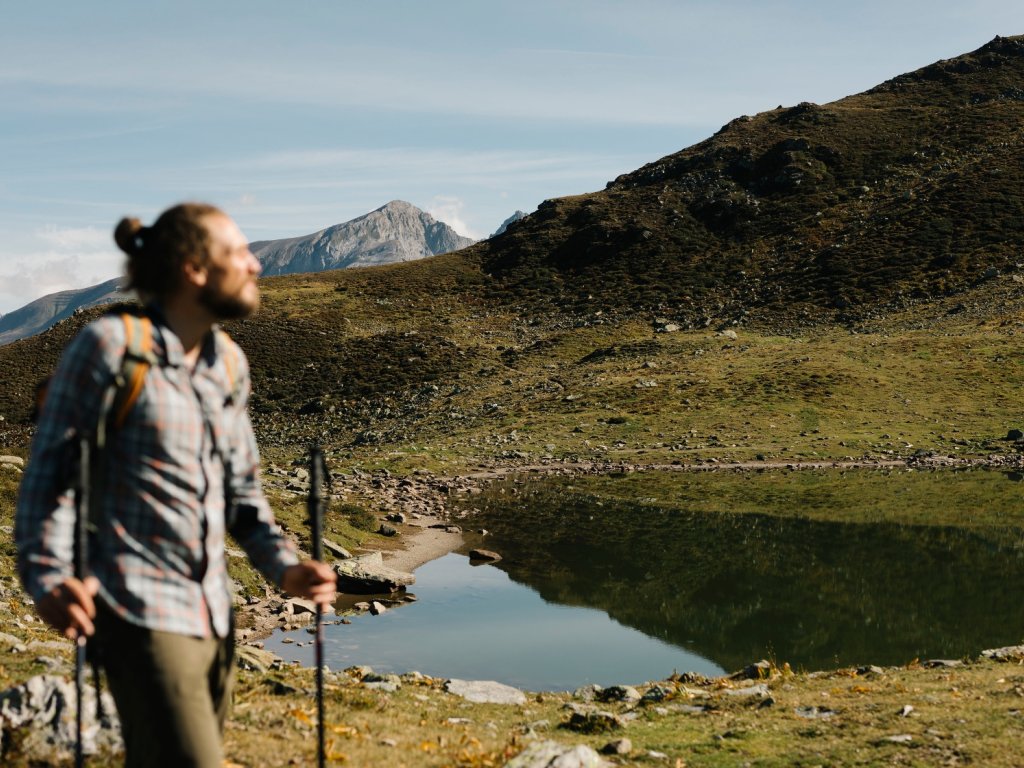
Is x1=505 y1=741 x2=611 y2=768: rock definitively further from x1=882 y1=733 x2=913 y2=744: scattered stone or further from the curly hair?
the curly hair

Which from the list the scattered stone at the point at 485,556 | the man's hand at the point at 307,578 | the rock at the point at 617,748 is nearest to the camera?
the man's hand at the point at 307,578

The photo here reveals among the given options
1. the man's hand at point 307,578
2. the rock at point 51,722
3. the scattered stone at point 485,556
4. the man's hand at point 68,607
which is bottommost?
the scattered stone at point 485,556

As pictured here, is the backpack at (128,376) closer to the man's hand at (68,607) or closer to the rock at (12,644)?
the man's hand at (68,607)

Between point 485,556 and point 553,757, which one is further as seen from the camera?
point 485,556

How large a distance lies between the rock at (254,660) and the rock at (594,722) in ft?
13.7

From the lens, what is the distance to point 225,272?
403 cm

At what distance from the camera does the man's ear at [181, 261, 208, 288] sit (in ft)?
13.0

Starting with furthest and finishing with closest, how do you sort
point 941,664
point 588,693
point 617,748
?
1. point 941,664
2. point 588,693
3. point 617,748

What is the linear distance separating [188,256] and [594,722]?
886 cm

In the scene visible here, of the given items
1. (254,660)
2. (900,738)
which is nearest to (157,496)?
(900,738)

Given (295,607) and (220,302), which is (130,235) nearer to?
(220,302)

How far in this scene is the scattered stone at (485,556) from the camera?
29547mm

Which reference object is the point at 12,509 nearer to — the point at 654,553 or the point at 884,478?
the point at 654,553

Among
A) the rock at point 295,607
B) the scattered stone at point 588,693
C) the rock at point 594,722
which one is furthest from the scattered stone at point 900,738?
the rock at point 295,607
